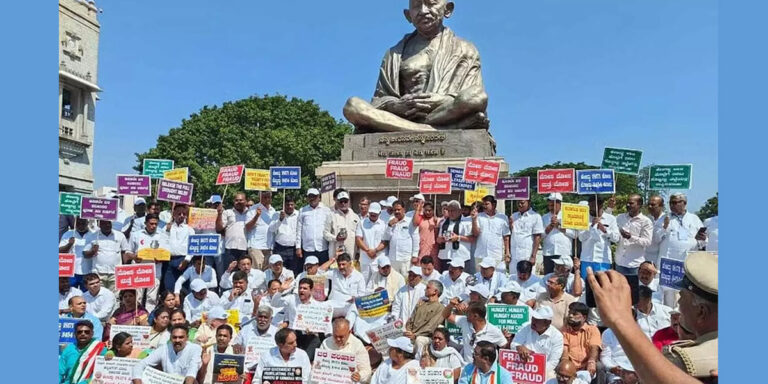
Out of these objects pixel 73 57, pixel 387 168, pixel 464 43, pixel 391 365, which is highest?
pixel 73 57

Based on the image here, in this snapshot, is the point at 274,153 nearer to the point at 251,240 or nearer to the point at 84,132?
the point at 84,132

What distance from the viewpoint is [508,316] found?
24.7 ft

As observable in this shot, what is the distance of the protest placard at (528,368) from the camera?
6.55 metres

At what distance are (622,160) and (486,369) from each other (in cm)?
576

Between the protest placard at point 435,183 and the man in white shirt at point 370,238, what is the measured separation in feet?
Result: 3.15

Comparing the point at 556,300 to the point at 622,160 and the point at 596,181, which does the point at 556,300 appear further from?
the point at 622,160

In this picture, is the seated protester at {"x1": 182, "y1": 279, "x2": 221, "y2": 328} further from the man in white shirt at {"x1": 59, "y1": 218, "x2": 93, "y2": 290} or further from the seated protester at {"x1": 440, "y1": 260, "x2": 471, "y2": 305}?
the seated protester at {"x1": 440, "y1": 260, "x2": 471, "y2": 305}

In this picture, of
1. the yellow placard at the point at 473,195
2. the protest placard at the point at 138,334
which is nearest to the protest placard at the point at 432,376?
the protest placard at the point at 138,334

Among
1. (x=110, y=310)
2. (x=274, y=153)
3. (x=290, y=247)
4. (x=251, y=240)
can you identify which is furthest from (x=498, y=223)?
(x=274, y=153)

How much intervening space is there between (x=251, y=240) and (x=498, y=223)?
4292 mm

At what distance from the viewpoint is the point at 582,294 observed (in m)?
8.56

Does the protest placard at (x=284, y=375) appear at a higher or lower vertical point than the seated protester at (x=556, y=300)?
lower

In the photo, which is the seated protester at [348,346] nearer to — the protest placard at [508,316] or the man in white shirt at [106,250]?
the protest placard at [508,316]

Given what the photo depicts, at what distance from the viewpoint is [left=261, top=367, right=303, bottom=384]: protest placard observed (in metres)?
6.95
